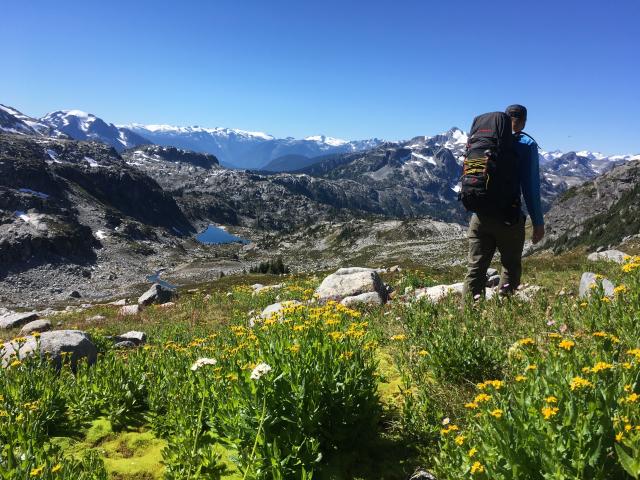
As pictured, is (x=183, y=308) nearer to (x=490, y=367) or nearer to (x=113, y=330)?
(x=113, y=330)

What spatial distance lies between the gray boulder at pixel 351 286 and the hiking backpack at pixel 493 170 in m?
5.82

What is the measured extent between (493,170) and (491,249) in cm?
169

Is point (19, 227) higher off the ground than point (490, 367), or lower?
lower

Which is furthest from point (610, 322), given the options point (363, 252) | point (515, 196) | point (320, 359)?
point (363, 252)

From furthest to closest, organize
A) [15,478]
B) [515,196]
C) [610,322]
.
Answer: [515,196]
[610,322]
[15,478]

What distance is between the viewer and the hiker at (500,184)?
7.12 meters

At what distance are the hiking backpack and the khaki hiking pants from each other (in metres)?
0.25

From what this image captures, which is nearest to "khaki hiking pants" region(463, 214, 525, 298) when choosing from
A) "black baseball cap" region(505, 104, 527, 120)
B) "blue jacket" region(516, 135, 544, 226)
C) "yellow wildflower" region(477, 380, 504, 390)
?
"blue jacket" region(516, 135, 544, 226)

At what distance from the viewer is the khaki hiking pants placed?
7.69 meters

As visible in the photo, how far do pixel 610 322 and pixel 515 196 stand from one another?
2.86 meters

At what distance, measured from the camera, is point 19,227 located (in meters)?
121

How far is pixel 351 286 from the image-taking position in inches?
534

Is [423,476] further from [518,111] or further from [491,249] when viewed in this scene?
[518,111]

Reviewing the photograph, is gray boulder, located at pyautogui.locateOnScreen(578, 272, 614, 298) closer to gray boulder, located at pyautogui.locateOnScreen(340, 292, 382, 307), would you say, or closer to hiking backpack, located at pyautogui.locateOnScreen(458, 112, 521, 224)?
hiking backpack, located at pyautogui.locateOnScreen(458, 112, 521, 224)
